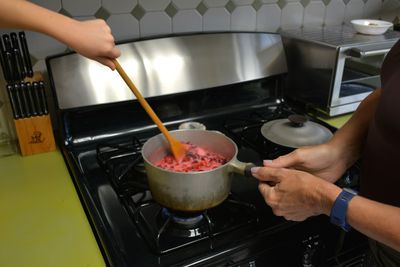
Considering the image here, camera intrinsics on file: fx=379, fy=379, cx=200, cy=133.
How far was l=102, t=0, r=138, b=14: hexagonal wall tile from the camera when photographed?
1.06 metres

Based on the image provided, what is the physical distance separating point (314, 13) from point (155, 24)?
2.17ft

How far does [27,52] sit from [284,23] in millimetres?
891

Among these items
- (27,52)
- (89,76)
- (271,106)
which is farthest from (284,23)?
(27,52)

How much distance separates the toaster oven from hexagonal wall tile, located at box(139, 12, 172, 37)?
17.2 inches

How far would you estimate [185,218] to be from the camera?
0.77m

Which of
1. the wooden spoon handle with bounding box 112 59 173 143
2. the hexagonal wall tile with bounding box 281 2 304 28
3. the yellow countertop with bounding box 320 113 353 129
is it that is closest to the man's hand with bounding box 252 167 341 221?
the wooden spoon handle with bounding box 112 59 173 143

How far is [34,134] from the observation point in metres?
0.99

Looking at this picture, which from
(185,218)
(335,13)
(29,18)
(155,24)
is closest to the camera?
(29,18)

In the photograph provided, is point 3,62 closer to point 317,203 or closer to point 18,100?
point 18,100

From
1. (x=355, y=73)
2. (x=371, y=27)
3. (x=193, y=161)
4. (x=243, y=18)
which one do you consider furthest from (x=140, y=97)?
(x=371, y=27)

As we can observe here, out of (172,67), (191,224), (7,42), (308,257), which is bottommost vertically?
(308,257)

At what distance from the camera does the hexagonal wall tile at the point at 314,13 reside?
1432 mm

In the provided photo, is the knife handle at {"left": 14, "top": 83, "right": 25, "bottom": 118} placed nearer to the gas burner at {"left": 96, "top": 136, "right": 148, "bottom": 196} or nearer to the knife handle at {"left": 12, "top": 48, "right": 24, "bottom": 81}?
the knife handle at {"left": 12, "top": 48, "right": 24, "bottom": 81}

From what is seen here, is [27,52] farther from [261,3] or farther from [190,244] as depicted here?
[261,3]
